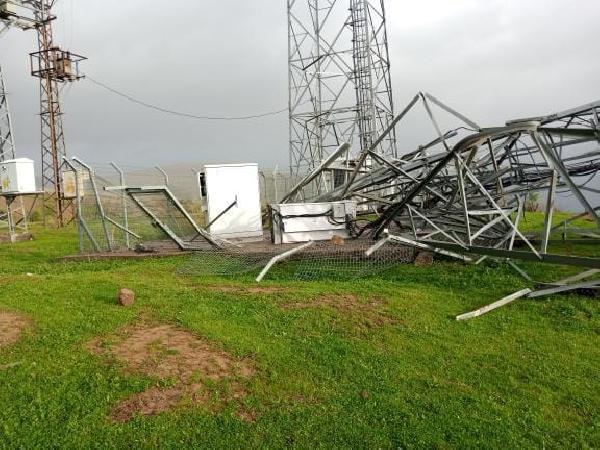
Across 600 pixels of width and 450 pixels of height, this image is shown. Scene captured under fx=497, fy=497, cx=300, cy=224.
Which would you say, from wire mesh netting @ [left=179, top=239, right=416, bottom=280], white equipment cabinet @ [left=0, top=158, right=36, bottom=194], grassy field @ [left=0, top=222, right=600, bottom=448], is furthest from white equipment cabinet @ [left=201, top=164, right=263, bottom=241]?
white equipment cabinet @ [left=0, top=158, right=36, bottom=194]

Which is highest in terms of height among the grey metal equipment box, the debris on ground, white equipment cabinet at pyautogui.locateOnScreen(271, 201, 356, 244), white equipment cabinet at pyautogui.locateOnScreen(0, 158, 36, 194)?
the grey metal equipment box

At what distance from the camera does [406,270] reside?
371 inches

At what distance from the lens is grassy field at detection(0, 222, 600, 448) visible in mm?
3793

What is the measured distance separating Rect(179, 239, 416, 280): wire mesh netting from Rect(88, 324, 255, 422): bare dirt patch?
13.1ft

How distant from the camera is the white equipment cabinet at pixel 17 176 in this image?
18.0 metres

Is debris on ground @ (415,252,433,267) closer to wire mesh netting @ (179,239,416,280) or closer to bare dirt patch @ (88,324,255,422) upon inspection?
wire mesh netting @ (179,239,416,280)

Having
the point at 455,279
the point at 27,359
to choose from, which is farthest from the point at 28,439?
the point at 455,279

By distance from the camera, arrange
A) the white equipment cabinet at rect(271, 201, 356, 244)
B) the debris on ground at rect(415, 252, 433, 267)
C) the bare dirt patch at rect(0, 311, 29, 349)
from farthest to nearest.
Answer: the white equipment cabinet at rect(271, 201, 356, 244) < the debris on ground at rect(415, 252, 433, 267) < the bare dirt patch at rect(0, 311, 29, 349)

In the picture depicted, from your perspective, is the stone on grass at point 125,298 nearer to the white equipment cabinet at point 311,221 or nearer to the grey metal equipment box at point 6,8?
the white equipment cabinet at point 311,221

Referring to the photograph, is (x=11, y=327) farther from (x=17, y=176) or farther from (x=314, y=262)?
(x=17, y=176)

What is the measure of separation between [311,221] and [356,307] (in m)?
5.60

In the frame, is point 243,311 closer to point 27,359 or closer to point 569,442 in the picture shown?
point 27,359

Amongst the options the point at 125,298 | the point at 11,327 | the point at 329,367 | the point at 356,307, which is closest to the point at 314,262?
the point at 356,307

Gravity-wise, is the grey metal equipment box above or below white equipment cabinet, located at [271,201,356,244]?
above
